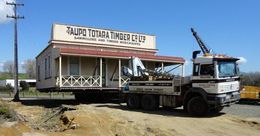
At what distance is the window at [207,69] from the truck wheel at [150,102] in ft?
13.7

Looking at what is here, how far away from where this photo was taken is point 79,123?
15734 millimetres

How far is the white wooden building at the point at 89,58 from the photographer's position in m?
29.2

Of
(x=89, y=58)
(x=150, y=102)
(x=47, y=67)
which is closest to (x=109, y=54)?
(x=89, y=58)

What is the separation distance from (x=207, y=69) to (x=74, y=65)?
47.9 ft

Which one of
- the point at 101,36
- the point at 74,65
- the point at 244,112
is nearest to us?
the point at 244,112

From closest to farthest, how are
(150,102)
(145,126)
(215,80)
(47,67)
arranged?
(145,126) < (215,80) < (150,102) < (47,67)

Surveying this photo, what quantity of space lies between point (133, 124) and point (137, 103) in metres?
7.00

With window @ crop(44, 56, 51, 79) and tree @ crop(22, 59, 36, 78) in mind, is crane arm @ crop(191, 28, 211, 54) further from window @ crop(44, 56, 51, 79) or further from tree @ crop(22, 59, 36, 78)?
tree @ crop(22, 59, 36, 78)

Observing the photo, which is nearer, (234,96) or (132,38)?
(234,96)

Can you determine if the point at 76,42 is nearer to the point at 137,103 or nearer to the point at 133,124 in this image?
the point at 137,103

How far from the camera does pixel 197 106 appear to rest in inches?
757

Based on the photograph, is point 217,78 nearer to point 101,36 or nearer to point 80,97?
point 101,36

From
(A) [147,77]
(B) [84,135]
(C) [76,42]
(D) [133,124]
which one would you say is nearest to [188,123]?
(D) [133,124]

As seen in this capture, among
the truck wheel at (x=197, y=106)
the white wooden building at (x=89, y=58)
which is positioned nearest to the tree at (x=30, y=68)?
the white wooden building at (x=89, y=58)
